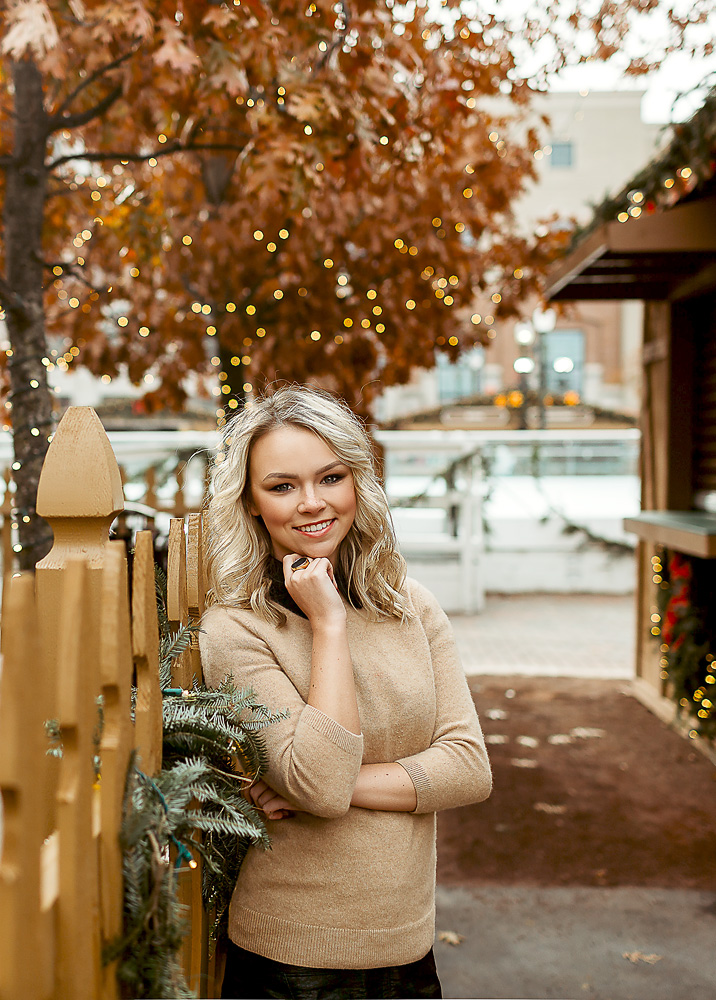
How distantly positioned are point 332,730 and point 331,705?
48 millimetres

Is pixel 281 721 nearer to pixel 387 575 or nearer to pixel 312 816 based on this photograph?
pixel 312 816

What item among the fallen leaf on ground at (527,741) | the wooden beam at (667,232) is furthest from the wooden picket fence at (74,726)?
the fallen leaf on ground at (527,741)

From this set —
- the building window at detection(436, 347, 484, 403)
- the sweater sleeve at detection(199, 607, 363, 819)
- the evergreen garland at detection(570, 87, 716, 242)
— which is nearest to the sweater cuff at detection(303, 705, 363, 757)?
the sweater sleeve at detection(199, 607, 363, 819)

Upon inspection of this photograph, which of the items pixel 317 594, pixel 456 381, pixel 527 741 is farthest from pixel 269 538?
pixel 456 381

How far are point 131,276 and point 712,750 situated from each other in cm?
525

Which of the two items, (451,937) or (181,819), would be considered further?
(451,937)

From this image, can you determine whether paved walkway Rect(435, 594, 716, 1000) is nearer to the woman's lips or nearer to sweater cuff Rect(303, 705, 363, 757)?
sweater cuff Rect(303, 705, 363, 757)

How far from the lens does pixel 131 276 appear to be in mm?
6598

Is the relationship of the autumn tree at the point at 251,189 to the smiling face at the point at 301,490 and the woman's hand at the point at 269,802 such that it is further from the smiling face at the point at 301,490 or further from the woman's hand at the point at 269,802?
the woman's hand at the point at 269,802

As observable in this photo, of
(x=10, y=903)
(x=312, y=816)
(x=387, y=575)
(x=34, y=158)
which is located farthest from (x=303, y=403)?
(x=34, y=158)

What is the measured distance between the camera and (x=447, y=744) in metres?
1.78

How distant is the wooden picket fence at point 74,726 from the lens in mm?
939

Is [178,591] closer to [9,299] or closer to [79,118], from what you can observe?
[9,299]

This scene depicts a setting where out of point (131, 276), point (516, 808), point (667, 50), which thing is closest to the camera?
point (516, 808)
